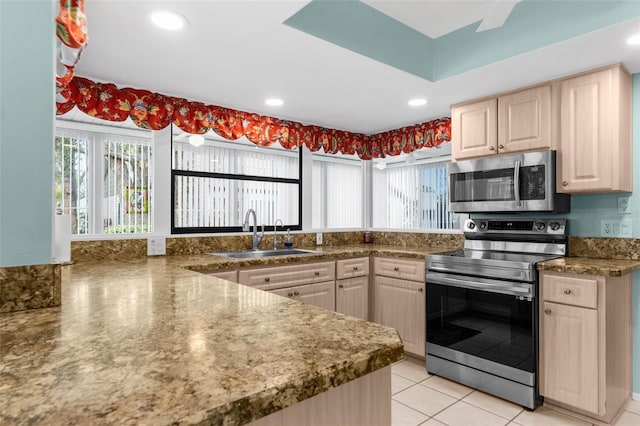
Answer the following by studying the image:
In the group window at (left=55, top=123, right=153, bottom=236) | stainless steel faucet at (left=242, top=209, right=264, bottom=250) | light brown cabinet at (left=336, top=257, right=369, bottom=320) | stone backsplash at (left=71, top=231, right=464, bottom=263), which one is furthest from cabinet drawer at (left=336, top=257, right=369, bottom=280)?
window at (left=55, top=123, right=153, bottom=236)

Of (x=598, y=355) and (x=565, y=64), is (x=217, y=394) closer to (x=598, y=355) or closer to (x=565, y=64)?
(x=598, y=355)

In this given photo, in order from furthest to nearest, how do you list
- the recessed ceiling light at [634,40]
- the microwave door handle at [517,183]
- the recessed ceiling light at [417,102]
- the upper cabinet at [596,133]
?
1. the recessed ceiling light at [417,102]
2. the microwave door handle at [517,183]
3. the upper cabinet at [596,133]
4. the recessed ceiling light at [634,40]

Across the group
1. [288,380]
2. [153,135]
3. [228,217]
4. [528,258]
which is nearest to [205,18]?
[153,135]

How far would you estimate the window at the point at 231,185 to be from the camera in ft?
10.4

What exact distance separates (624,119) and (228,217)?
3.04 meters

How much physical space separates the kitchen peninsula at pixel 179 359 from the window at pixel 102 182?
2.88 meters

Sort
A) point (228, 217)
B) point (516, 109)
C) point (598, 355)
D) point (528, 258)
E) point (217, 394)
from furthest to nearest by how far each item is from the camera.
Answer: point (228, 217)
point (516, 109)
point (528, 258)
point (598, 355)
point (217, 394)

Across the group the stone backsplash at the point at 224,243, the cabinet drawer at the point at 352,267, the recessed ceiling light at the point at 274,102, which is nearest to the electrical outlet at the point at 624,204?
the stone backsplash at the point at 224,243

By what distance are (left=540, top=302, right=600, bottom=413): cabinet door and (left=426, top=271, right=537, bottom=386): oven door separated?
76 millimetres

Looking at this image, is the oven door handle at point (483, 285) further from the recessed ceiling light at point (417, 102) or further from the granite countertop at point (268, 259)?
the recessed ceiling light at point (417, 102)

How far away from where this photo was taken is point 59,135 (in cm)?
361

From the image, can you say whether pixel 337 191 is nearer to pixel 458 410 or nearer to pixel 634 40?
pixel 458 410

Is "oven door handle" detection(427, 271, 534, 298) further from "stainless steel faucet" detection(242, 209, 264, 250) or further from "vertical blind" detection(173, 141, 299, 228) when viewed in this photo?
"vertical blind" detection(173, 141, 299, 228)

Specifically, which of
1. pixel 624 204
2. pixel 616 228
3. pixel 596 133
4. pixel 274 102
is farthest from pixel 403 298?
pixel 274 102
